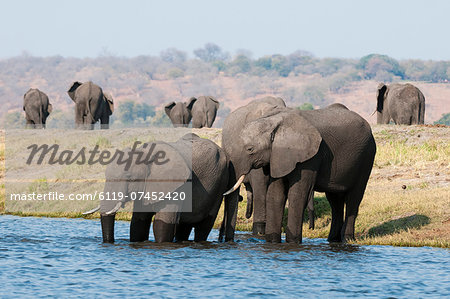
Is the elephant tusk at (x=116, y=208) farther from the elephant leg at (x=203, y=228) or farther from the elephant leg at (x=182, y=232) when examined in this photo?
the elephant leg at (x=203, y=228)

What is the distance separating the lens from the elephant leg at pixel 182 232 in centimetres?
1468

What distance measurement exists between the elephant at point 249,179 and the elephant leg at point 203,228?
0.51 m

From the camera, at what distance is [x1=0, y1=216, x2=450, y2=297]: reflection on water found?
10953mm

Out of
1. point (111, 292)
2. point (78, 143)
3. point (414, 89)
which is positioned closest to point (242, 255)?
point (111, 292)

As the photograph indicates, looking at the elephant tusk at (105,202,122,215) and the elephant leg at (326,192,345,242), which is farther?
the elephant leg at (326,192,345,242)

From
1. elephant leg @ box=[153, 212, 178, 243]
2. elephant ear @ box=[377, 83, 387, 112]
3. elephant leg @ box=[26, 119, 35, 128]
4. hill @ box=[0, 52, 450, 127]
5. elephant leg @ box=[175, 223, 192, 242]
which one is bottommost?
elephant leg @ box=[175, 223, 192, 242]

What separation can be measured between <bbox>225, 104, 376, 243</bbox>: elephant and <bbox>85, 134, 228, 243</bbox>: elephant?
67 cm

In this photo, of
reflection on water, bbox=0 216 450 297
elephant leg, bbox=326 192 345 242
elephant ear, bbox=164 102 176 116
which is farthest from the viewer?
elephant ear, bbox=164 102 176 116

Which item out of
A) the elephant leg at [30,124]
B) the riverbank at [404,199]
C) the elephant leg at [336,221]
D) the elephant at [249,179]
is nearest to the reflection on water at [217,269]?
the elephant leg at [336,221]

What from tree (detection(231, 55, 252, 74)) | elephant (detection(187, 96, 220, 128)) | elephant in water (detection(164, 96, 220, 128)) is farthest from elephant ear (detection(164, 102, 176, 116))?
tree (detection(231, 55, 252, 74))

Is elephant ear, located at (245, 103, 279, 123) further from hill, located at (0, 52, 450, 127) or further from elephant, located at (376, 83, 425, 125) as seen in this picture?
hill, located at (0, 52, 450, 127)

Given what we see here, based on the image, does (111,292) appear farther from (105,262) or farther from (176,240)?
(176,240)

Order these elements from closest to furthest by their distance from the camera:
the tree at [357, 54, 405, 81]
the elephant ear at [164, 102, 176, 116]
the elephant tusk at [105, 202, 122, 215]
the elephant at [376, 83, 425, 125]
Answer: the elephant tusk at [105, 202, 122, 215] < the elephant at [376, 83, 425, 125] < the elephant ear at [164, 102, 176, 116] < the tree at [357, 54, 405, 81]

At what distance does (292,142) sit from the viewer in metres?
14.3
